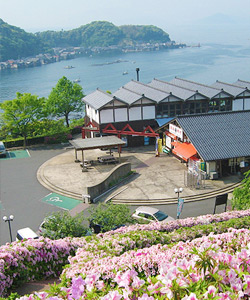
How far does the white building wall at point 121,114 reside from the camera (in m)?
42.5

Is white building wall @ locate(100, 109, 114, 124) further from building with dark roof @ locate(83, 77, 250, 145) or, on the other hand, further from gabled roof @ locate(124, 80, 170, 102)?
gabled roof @ locate(124, 80, 170, 102)

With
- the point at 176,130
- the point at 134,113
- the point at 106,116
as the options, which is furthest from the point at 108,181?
the point at 134,113

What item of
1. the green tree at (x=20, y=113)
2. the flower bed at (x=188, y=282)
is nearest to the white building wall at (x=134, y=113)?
the green tree at (x=20, y=113)

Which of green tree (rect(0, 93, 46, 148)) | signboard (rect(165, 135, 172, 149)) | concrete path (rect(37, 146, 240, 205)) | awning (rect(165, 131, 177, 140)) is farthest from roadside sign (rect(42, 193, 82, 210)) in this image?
green tree (rect(0, 93, 46, 148))

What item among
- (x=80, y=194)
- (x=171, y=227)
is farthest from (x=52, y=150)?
(x=171, y=227)

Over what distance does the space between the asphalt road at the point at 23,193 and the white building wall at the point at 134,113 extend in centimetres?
831

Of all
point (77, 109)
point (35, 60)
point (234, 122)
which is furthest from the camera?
point (35, 60)

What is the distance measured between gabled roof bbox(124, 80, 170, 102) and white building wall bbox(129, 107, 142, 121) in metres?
2.24

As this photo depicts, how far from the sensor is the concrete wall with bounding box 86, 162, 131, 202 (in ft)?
97.2

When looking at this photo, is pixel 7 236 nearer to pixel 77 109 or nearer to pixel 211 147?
pixel 211 147

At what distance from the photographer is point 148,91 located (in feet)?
152

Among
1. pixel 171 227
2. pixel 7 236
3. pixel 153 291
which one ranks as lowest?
pixel 7 236

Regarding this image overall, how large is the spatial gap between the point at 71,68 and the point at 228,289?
180839 millimetres

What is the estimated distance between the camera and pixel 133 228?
1786 centimetres
